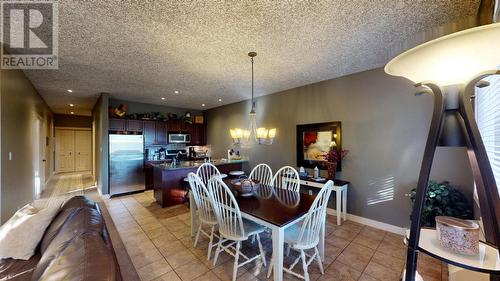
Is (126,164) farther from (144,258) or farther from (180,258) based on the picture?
(180,258)

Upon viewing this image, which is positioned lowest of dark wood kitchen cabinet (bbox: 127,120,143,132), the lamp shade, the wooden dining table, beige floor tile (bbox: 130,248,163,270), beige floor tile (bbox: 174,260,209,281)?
beige floor tile (bbox: 174,260,209,281)

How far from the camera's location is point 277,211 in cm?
192

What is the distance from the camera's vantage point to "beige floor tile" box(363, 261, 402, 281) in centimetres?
199

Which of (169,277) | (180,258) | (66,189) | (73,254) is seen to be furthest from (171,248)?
(66,189)

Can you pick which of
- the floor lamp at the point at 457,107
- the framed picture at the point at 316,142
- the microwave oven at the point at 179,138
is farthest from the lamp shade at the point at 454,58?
the microwave oven at the point at 179,138

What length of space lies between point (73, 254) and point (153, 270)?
1.37 m

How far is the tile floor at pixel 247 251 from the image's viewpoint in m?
2.04

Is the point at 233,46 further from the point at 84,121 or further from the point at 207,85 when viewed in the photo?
the point at 84,121

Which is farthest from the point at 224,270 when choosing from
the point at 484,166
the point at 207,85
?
the point at 207,85

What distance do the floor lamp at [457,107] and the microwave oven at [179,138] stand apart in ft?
20.5

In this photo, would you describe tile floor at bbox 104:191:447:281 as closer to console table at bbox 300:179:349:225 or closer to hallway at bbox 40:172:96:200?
console table at bbox 300:179:349:225

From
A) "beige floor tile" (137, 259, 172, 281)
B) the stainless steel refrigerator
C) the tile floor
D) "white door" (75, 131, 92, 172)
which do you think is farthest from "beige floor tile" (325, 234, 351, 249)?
"white door" (75, 131, 92, 172)

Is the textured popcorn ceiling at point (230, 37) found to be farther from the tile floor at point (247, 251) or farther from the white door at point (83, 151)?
the white door at point (83, 151)

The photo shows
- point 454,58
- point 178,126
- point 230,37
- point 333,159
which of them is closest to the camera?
point 454,58
